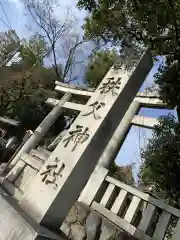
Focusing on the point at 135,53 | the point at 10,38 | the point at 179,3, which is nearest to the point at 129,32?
the point at 179,3

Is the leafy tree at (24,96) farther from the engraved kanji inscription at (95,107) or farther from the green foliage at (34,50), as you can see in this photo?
the engraved kanji inscription at (95,107)

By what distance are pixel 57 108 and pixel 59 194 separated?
7536 mm

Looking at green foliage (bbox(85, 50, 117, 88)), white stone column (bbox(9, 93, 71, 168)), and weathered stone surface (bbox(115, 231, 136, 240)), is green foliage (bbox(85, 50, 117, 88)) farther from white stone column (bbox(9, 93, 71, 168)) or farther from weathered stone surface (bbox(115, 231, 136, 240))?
weathered stone surface (bbox(115, 231, 136, 240))

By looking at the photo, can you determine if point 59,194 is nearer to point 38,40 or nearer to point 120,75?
point 120,75

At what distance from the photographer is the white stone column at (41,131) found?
9.76 m

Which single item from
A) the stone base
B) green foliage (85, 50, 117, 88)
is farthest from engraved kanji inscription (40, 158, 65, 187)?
green foliage (85, 50, 117, 88)

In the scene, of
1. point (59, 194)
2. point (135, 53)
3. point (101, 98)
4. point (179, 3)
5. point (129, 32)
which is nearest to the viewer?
point (59, 194)

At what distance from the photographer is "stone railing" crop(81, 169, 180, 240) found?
17.8 ft

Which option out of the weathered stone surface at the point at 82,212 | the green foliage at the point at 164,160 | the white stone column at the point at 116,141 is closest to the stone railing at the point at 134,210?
the weathered stone surface at the point at 82,212

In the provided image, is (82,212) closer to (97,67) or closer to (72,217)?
(72,217)

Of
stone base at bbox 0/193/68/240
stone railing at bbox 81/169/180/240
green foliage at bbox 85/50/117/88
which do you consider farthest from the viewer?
green foliage at bbox 85/50/117/88

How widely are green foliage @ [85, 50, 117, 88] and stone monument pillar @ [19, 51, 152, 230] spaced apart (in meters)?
7.30

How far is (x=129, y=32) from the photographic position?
7906mm

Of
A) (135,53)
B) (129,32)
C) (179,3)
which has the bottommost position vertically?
(135,53)
